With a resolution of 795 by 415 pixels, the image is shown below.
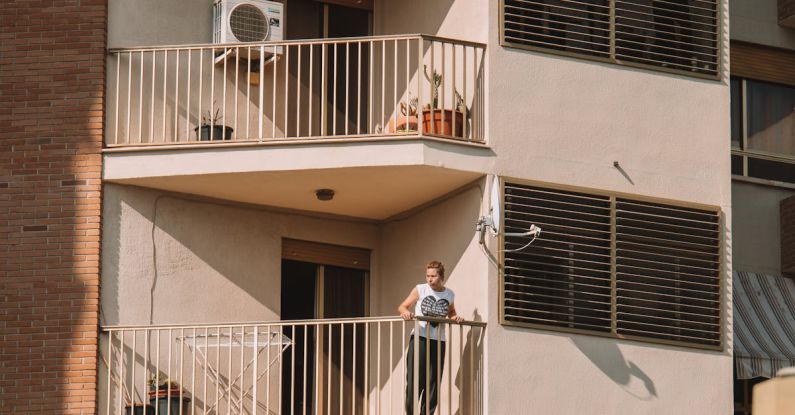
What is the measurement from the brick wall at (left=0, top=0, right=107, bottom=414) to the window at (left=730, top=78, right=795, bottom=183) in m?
7.86

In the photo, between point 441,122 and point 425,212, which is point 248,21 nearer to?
point 441,122

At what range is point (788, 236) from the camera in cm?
2023

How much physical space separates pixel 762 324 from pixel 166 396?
6.97 meters

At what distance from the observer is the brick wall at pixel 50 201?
16453 millimetres

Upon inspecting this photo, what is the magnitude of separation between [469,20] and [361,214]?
8.04 ft

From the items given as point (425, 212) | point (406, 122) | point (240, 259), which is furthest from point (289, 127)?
point (406, 122)

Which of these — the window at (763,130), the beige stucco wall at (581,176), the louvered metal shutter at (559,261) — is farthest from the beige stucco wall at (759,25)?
the louvered metal shutter at (559,261)

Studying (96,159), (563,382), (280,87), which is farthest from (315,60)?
(563,382)

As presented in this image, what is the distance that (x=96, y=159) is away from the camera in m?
16.9

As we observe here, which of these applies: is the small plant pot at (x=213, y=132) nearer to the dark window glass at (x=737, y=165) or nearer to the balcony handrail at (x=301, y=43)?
the balcony handrail at (x=301, y=43)

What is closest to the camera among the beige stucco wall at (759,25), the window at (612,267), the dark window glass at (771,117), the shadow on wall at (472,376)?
the shadow on wall at (472,376)

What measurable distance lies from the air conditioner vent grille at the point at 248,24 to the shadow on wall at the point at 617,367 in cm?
449

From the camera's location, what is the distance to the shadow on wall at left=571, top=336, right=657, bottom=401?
54.9 feet

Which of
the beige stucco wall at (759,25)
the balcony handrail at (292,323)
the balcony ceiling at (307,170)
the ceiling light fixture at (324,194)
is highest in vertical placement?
the beige stucco wall at (759,25)
